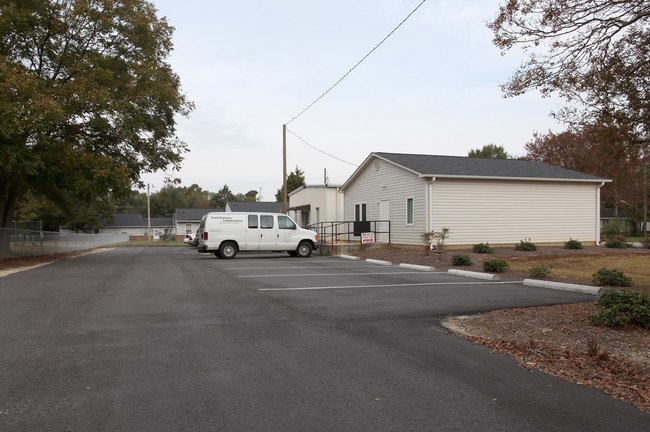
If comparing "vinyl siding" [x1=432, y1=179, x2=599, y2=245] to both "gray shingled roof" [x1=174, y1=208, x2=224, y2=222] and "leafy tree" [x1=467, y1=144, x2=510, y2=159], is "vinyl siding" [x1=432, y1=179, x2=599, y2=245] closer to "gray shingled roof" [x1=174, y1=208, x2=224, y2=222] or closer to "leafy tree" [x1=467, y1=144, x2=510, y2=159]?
"leafy tree" [x1=467, y1=144, x2=510, y2=159]

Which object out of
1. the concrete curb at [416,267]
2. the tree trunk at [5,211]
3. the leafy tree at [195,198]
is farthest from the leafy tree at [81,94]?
the leafy tree at [195,198]

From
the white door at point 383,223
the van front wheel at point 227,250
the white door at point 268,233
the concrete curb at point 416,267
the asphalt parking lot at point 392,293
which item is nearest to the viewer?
the asphalt parking lot at point 392,293

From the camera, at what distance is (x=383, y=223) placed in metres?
23.9

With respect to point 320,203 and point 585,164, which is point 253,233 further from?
point 585,164

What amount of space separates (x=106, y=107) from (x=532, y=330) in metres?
16.3

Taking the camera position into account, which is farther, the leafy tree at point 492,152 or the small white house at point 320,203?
the leafy tree at point 492,152

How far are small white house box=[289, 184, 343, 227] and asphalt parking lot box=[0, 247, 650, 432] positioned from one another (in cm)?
2159

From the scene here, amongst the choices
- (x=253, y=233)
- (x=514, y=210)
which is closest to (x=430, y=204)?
(x=514, y=210)

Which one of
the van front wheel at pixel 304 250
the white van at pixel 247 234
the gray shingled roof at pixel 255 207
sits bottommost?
the van front wheel at pixel 304 250

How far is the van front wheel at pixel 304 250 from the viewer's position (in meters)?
21.5

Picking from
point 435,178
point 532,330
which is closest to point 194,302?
point 532,330

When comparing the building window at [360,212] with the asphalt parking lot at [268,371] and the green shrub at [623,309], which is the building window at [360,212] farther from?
the green shrub at [623,309]

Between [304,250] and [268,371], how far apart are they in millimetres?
16868

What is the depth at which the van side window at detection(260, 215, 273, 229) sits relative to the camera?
2051 centimetres
